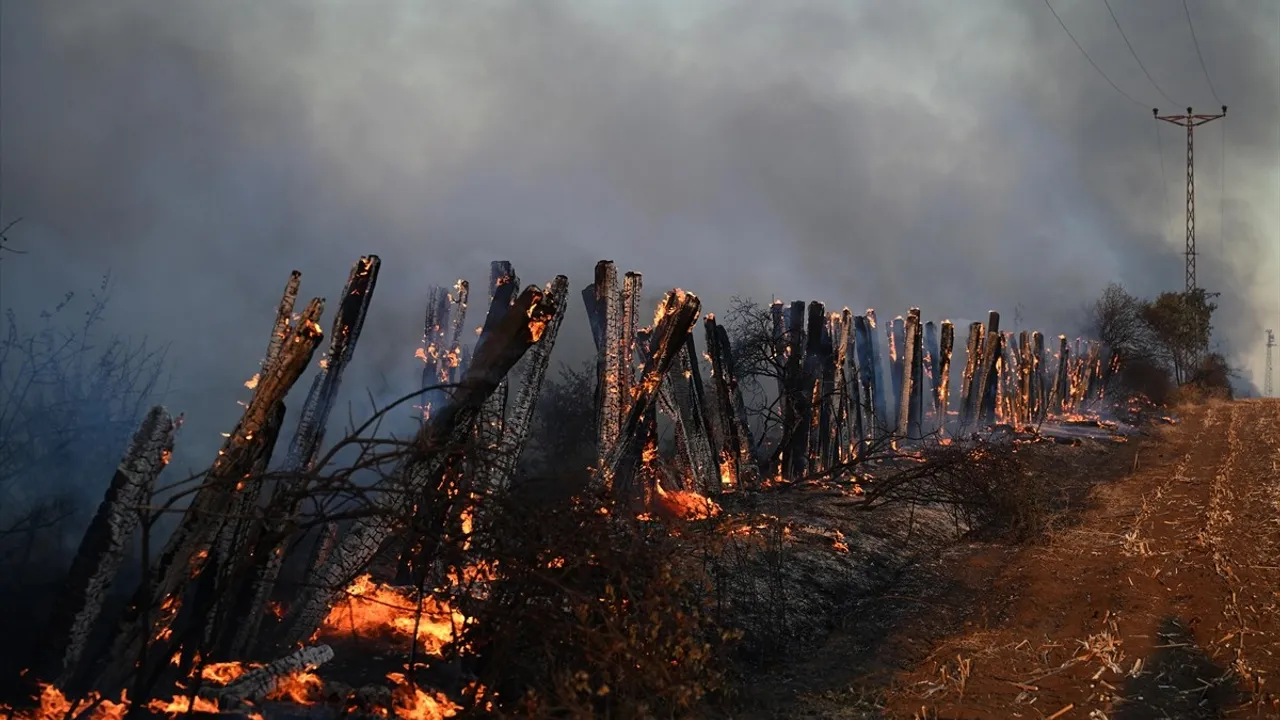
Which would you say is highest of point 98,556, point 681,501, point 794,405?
point 794,405

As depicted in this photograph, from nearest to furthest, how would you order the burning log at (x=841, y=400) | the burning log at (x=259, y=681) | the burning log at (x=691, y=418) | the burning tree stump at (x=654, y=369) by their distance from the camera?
the burning log at (x=259, y=681) < the burning tree stump at (x=654, y=369) < the burning log at (x=691, y=418) < the burning log at (x=841, y=400)

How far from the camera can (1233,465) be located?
14.8 m

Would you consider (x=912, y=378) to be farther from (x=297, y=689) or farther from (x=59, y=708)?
(x=59, y=708)

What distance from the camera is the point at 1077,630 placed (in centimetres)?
625

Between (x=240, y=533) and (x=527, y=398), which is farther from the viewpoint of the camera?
(x=527, y=398)

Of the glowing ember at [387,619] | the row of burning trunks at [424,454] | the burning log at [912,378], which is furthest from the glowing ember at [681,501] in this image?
the burning log at [912,378]

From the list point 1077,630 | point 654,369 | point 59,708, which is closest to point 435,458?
point 59,708

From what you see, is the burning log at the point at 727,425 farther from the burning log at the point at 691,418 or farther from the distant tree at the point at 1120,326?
the distant tree at the point at 1120,326

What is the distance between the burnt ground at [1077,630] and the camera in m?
5.05

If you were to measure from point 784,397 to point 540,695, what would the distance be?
8657 mm

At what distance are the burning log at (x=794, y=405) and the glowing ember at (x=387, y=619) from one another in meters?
7.00

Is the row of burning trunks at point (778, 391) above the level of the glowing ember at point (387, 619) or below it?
above

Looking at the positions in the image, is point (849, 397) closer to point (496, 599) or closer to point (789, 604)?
point (789, 604)

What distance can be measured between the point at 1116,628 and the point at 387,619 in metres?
4.94
